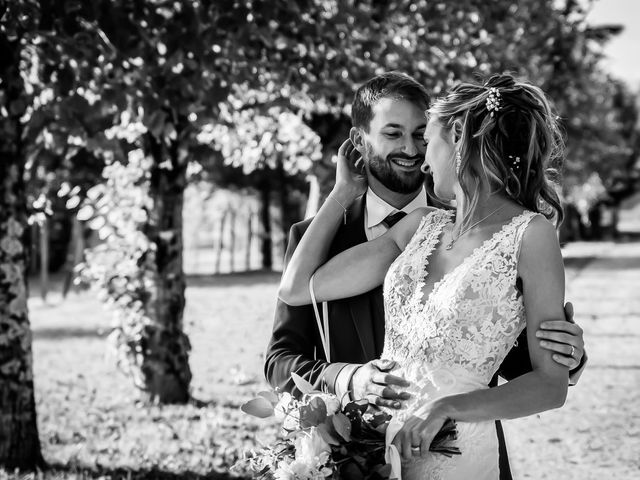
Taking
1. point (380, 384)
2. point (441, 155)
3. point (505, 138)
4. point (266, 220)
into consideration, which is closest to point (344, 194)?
point (441, 155)

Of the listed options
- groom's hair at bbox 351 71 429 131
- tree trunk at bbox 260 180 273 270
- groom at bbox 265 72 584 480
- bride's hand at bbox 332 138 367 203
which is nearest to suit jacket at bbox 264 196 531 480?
groom at bbox 265 72 584 480

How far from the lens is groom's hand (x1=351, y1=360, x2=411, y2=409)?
2.69 metres

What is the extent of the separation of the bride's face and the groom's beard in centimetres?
43

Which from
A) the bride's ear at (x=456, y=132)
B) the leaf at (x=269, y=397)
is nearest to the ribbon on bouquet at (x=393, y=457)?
the leaf at (x=269, y=397)

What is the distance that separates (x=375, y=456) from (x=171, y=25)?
13.4ft

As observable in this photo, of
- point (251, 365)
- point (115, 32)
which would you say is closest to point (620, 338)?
point (251, 365)

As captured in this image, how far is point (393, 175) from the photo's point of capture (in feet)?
11.0

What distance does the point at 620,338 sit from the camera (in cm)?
1539

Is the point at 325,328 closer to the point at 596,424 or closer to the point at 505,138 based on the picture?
the point at 505,138

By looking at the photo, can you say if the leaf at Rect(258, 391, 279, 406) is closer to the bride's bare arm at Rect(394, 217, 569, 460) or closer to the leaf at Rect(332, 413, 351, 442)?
the leaf at Rect(332, 413, 351, 442)

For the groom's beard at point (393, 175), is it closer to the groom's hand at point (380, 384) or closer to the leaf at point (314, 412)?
the groom's hand at point (380, 384)

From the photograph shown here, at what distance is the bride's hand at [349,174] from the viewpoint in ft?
11.0

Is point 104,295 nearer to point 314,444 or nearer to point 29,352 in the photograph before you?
point 29,352

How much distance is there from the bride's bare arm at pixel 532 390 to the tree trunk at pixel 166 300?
7198 mm
